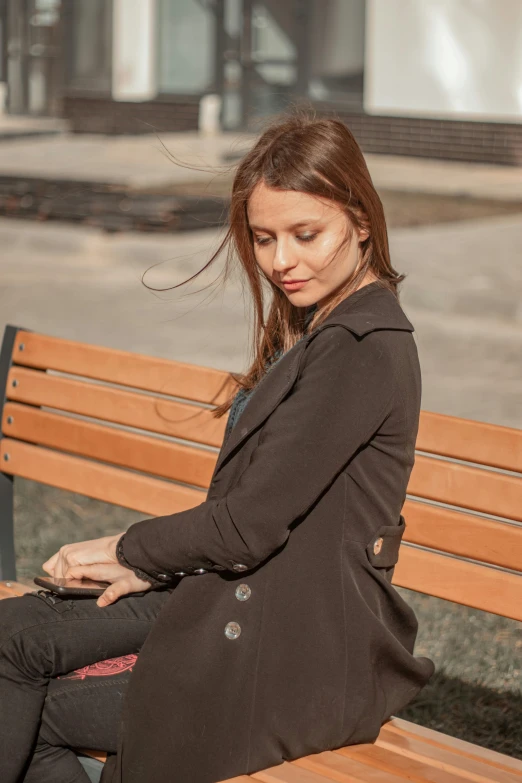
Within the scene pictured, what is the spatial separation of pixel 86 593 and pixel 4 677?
0.79ft

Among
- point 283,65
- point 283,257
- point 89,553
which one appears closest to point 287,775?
point 89,553

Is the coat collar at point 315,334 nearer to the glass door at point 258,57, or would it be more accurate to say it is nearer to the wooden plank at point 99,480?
the wooden plank at point 99,480

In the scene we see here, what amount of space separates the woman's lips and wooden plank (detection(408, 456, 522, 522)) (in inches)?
25.1

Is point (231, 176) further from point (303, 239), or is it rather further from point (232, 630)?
point (232, 630)

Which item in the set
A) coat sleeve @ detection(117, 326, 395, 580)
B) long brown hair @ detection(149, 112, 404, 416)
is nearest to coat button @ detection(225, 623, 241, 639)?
coat sleeve @ detection(117, 326, 395, 580)

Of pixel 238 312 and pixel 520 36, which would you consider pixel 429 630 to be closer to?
pixel 238 312

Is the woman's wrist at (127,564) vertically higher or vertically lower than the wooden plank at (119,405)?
higher

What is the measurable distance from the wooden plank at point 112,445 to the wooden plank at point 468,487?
0.60m

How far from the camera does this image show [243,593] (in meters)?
2.02

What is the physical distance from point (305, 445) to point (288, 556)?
0.21m

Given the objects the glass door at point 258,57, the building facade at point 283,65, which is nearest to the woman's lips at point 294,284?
the building facade at point 283,65

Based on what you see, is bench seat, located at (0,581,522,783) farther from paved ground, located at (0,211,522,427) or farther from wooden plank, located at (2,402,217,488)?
paved ground, located at (0,211,522,427)

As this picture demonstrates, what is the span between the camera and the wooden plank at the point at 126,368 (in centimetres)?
298

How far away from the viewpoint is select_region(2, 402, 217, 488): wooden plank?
3039mm
